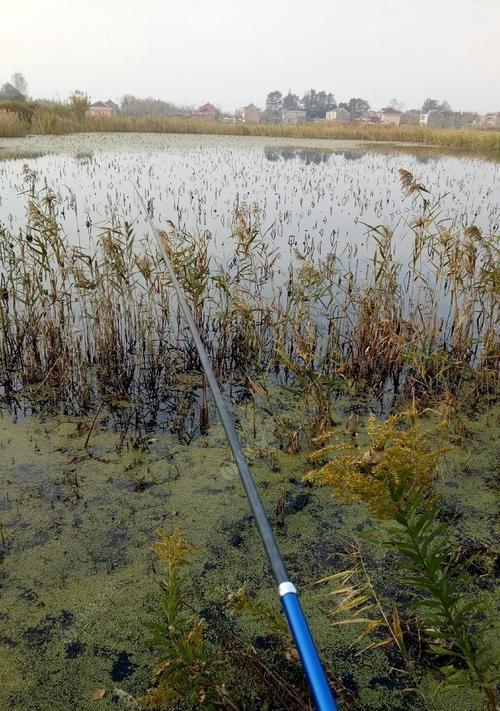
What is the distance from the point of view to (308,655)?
2.60ft

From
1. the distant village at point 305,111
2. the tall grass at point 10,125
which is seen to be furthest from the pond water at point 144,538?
the distant village at point 305,111

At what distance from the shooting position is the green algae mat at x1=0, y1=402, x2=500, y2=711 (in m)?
1.60

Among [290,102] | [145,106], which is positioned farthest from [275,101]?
[145,106]

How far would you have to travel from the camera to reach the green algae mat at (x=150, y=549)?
1601mm

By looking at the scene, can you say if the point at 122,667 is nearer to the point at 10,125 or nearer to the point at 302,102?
the point at 10,125

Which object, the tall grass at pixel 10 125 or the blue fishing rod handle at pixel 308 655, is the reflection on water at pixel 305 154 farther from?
the blue fishing rod handle at pixel 308 655

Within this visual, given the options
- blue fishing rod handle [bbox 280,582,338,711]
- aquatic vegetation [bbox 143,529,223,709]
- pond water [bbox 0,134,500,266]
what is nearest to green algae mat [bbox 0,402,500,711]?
aquatic vegetation [bbox 143,529,223,709]

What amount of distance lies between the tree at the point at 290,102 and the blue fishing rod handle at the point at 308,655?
336 ft

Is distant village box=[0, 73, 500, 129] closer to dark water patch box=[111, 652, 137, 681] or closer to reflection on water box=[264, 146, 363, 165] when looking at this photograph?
reflection on water box=[264, 146, 363, 165]

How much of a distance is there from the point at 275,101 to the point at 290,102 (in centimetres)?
293

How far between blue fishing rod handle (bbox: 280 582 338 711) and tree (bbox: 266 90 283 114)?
332 feet

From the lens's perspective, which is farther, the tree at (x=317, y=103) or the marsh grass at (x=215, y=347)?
the tree at (x=317, y=103)

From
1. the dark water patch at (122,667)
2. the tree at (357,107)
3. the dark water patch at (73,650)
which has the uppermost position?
the tree at (357,107)

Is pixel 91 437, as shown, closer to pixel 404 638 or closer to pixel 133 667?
pixel 133 667
